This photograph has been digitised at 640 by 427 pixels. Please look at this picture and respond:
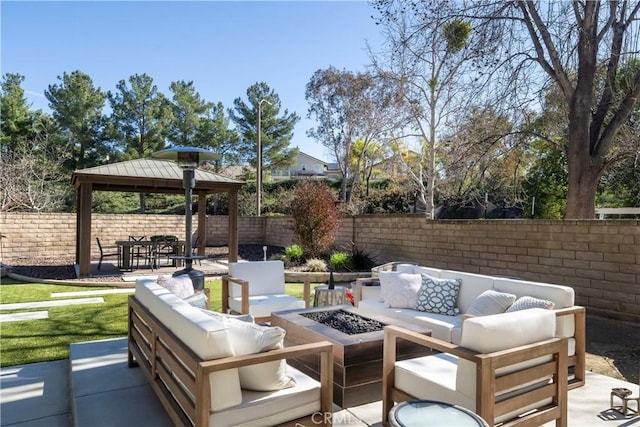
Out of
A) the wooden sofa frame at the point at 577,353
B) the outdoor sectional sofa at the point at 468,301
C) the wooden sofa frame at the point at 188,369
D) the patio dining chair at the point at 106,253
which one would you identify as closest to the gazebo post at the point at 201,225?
the patio dining chair at the point at 106,253

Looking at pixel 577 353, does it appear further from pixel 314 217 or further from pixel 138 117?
pixel 138 117

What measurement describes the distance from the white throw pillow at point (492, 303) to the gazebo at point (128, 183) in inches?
302

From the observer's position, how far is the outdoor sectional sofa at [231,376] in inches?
79.4

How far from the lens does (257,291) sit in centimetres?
527

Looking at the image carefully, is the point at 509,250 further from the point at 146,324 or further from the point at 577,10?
the point at 146,324

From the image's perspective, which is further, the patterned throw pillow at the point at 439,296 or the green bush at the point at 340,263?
the green bush at the point at 340,263

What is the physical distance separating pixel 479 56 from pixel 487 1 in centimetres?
92

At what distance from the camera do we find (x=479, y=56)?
7672 millimetres

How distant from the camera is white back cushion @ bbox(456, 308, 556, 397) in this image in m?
2.23

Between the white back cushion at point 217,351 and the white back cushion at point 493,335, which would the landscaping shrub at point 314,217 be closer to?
the white back cushion at point 493,335

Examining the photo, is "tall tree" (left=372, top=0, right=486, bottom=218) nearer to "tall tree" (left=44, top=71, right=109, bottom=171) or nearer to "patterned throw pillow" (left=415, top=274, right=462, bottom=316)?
"patterned throw pillow" (left=415, top=274, right=462, bottom=316)

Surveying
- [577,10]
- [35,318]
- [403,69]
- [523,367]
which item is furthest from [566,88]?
[35,318]

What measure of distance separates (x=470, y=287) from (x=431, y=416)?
2720 mm

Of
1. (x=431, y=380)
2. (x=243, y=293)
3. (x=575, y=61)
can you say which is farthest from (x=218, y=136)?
(x=431, y=380)
